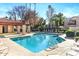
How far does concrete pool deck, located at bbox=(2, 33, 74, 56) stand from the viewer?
4062 millimetres

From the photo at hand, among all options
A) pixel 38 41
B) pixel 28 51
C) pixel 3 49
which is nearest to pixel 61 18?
pixel 38 41

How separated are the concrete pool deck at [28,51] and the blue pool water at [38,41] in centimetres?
7

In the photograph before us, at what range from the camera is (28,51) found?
4.08 m

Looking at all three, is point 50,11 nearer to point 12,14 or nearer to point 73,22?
point 73,22

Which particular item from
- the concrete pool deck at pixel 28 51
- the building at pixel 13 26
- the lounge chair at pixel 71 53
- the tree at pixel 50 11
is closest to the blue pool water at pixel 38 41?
the concrete pool deck at pixel 28 51

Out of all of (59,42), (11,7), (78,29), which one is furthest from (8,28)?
(78,29)

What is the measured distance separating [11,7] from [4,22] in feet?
1.08

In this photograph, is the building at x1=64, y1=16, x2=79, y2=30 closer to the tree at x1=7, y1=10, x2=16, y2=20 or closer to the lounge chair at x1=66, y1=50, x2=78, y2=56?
the lounge chair at x1=66, y1=50, x2=78, y2=56

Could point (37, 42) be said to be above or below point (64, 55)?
above

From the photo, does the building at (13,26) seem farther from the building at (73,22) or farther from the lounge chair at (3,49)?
the building at (73,22)

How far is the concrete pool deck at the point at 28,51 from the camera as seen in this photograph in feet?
13.3

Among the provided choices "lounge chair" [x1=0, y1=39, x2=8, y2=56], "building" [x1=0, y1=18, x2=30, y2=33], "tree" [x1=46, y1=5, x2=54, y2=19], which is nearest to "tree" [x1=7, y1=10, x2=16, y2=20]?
"building" [x1=0, y1=18, x2=30, y2=33]

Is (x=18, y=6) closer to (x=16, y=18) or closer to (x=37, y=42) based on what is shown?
(x=16, y=18)

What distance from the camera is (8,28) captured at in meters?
4.11
